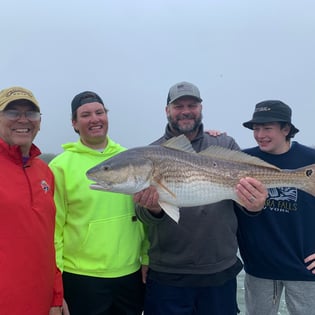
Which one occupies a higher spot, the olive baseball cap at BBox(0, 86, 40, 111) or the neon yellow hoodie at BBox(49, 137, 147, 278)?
the olive baseball cap at BBox(0, 86, 40, 111)

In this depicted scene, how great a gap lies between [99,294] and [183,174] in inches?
71.1

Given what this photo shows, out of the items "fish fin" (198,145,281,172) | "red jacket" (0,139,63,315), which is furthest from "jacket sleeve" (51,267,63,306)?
"fish fin" (198,145,281,172)

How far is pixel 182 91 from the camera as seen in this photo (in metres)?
4.92

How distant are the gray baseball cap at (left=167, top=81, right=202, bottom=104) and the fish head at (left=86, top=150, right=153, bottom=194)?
1292mm

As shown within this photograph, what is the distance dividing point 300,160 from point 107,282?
311cm

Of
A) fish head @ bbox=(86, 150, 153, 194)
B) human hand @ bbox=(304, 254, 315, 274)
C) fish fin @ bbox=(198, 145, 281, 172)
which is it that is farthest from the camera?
human hand @ bbox=(304, 254, 315, 274)

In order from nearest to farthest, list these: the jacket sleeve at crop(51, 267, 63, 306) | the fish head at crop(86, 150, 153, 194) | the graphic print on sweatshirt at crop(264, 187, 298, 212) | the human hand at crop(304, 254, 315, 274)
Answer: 1. the jacket sleeve at crop(51, 267, 63, 306)
2. the fish head at crop(86, 150, 153, 194)
3. the human hand at crop(304, 254, 315, 274)
4. the graphic print on sweatshirt at crop(264, 187, 298, 212)

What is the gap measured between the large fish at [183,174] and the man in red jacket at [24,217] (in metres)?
0.62

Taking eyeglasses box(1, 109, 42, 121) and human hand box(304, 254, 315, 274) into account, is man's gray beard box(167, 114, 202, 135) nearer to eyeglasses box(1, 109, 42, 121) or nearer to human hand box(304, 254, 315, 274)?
eyeglasses box(1, 109, 42, 121)

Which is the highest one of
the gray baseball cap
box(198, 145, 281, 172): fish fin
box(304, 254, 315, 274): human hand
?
the gray baseball cap

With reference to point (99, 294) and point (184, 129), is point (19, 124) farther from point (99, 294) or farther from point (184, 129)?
point (99, 294)

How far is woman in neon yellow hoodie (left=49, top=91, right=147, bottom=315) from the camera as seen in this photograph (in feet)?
14.4

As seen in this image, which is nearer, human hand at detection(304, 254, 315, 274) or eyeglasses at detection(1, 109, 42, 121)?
eyeglasses at detection(1, 109, 42, 121)

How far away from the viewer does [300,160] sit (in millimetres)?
5172
